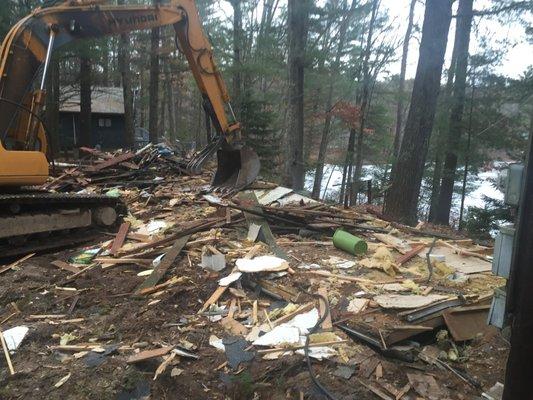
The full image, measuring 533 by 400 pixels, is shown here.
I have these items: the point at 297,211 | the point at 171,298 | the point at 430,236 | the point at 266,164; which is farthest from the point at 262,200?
the point at 266,164

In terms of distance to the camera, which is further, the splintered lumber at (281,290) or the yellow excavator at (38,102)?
the yellow excavator at (38,102)

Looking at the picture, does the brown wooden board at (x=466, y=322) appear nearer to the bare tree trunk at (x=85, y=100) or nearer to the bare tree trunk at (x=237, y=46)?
the bare tree trunk at (x=237, y=46)

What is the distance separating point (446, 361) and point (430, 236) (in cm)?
401

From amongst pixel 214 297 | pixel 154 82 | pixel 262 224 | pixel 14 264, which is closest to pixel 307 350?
pixel 214 297

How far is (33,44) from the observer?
6.93 meters

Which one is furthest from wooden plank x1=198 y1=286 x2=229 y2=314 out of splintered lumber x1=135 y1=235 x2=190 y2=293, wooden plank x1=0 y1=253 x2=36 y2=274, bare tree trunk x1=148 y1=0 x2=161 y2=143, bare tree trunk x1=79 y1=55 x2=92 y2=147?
bare tree trunk x1=79 y1=55 x2=92 y2=147

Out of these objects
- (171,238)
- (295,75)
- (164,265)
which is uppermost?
(295,75)

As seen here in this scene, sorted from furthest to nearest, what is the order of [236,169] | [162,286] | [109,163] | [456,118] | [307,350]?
[456,118], [109,163], [236,169], [162,286], [307,350]

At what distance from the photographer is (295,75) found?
1558 centimetres

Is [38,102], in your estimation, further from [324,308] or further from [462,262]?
[462,262]

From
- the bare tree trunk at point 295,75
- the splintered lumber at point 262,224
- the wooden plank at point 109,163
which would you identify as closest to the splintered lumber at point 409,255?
the splintered lumber at point 262,224

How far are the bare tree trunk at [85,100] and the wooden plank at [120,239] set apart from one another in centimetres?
1698

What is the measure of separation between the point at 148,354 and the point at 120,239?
3527 millimetres

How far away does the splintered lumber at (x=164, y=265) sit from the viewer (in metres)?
5.50
